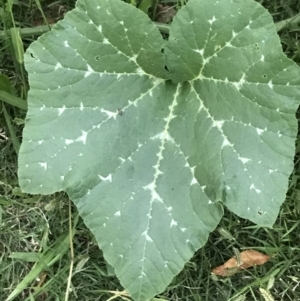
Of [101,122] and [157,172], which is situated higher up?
[101,122]

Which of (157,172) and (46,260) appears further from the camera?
(46,260)

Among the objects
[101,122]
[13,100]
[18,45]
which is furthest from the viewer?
[13,100]

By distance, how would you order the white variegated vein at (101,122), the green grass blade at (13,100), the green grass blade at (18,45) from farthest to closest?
1. the green grass blade at (13,100)
2. the green grass blade at (18,45)
3. the white variegated vein at (101,122)

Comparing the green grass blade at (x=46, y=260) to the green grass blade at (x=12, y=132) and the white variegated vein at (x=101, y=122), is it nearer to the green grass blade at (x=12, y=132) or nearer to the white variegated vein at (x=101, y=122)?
the green grass blade at (x=12, y=132)

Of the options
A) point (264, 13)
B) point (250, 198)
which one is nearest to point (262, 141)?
point (250, 198)

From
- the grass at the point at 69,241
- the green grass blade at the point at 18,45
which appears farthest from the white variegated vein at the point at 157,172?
the green grass blade at the point at 18,45

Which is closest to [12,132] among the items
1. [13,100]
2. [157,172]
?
[13,100]

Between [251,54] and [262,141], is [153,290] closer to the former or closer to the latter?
[262,141]

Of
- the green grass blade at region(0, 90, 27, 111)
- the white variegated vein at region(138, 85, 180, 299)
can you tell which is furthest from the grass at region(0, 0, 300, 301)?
the white variegated vein at region(138, 85, 180, 299)

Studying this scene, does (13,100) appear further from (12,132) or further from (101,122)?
(101,122)
